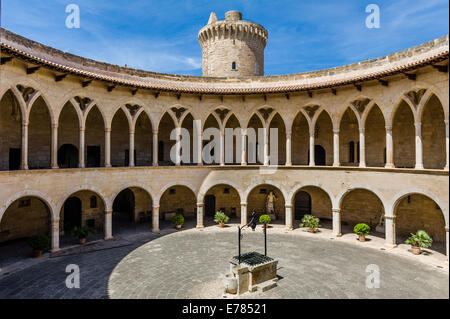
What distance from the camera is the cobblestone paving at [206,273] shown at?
10.7m

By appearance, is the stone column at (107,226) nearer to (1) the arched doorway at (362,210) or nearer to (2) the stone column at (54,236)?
(2) the stone column at (54,236)

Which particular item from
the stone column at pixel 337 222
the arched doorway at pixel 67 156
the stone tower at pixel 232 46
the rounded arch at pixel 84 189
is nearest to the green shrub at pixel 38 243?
the rounded arch at pixel 84 189

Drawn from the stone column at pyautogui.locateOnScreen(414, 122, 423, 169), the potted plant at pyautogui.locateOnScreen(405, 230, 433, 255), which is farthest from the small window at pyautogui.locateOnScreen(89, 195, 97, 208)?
the stone column at pyautogui.locateOnScreen(414, 122, 423, 169)

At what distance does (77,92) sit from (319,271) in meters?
16.3

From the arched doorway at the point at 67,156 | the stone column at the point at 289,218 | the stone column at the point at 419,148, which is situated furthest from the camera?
the stone column at the point at 289,218

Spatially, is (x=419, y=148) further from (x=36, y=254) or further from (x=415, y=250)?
(x=36, y=254)

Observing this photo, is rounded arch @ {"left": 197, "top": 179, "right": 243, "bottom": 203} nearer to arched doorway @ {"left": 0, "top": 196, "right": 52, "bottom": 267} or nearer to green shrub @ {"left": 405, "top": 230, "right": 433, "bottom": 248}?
arched doorway @ {"left": 0, "top": 196, "right": 52, "bottom": 267}

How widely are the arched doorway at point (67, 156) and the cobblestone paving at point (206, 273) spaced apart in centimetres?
815

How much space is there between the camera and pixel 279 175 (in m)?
21.0

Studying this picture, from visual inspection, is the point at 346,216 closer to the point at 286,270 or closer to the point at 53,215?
the point at 286,270

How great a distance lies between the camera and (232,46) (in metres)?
30.7

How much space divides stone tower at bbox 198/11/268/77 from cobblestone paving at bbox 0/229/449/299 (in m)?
20.1

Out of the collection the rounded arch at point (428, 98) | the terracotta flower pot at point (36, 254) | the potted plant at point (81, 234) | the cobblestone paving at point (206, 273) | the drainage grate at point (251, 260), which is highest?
the rounded arch at point (428, 98)
